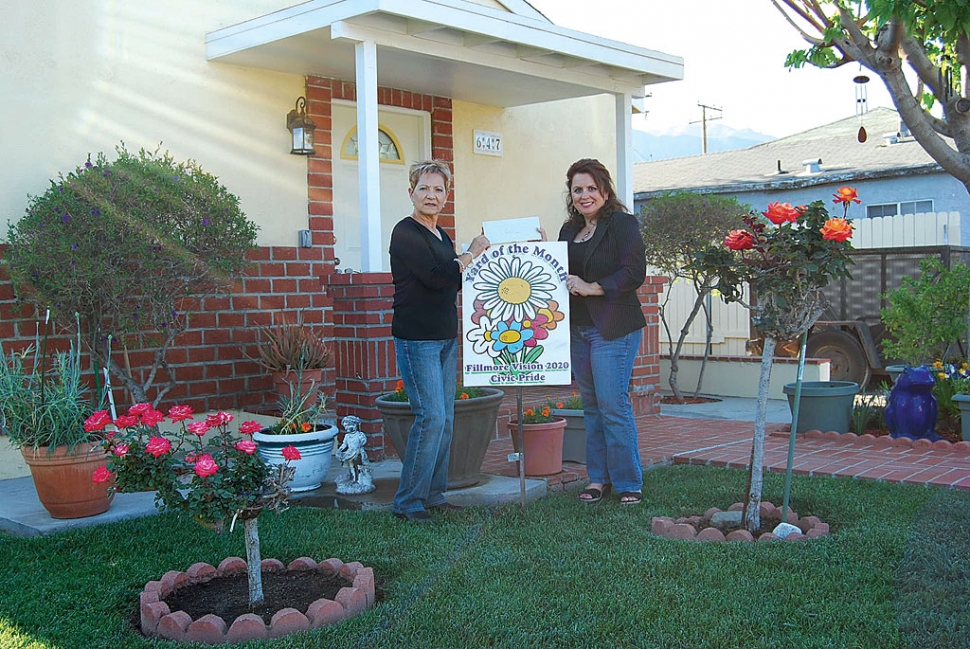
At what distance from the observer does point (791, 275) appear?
14.3 feet

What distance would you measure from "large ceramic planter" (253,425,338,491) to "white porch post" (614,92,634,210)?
4273 mm

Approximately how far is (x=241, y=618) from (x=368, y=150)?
3.94 m

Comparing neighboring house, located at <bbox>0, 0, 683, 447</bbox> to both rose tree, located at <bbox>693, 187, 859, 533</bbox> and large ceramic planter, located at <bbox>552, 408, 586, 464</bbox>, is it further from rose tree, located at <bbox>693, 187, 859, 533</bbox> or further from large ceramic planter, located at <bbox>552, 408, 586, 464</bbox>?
rose tree, located at <bbox>693, 187, 859, 533</bbox>

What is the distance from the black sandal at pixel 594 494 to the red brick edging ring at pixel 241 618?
1775 millimetres

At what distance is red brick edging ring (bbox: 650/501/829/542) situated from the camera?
4406 millimetres

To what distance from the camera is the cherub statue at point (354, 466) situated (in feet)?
17.5

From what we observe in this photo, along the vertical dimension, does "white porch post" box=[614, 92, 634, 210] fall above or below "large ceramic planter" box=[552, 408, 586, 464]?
above

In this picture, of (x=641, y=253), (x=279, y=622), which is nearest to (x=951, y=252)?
(x=641, y=253)

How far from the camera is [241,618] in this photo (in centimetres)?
335

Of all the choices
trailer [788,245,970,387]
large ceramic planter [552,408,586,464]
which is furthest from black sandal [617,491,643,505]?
trailer [788,245,970,387]

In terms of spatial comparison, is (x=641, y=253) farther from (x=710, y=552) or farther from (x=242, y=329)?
(x=242, y=329)

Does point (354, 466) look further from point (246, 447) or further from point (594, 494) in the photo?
point (246, 447)

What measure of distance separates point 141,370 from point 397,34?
3011mm

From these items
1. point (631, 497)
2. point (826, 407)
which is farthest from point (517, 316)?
point (826, 407)
